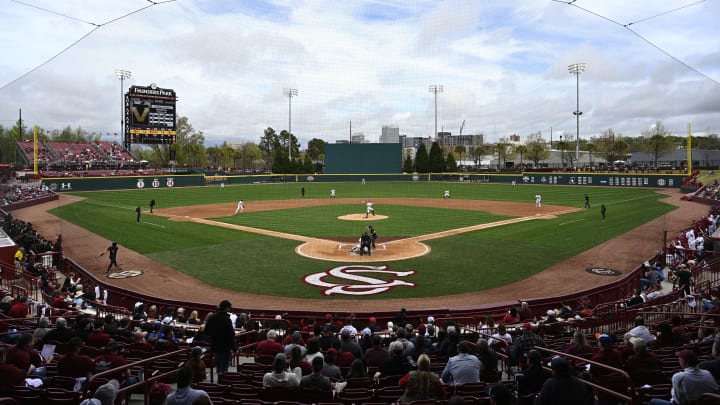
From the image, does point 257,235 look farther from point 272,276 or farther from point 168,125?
point 168,125

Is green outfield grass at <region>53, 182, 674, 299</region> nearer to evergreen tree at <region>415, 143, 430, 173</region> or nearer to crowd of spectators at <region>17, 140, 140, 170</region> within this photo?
crowd of spectators at <region>17, 140, 140, 170</region>

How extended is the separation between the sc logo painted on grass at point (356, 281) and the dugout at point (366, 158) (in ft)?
272

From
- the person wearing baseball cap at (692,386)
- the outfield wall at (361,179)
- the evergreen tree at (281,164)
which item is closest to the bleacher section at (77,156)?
the outfield wall at (361,179)

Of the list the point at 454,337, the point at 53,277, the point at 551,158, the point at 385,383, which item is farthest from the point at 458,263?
the point at 551,158

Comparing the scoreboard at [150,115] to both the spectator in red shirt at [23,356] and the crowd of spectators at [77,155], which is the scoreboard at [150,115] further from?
the spectator in red shirt at [23,356]

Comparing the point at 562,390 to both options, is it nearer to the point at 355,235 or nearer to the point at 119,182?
the point at 355,235

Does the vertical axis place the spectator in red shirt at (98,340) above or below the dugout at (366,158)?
below

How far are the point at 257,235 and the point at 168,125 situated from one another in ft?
176

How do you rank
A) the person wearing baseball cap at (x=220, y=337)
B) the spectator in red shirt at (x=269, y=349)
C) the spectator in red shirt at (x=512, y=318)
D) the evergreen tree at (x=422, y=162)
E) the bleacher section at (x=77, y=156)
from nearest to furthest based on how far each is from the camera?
the person wearing baseball cap at (x=220, y=337), the spectator in red shirt at (x=269, y=349), the spectator in red shirt at (x=512, y=318), the bleacher section at (x=77, y=156), the evergreen tree at (x=422, y=162)

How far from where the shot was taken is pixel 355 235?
106 ft

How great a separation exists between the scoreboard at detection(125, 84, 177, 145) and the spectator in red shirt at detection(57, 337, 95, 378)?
74.4 metres

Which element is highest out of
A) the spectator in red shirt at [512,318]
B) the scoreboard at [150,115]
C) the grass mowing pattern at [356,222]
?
the scoreboard at [150,115]

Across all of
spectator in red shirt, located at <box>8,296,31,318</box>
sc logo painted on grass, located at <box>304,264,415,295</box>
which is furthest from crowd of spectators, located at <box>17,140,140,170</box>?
spectator in red shirt, located at <box>8,296,31,318</box>

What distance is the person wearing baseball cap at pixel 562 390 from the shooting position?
5.34m
